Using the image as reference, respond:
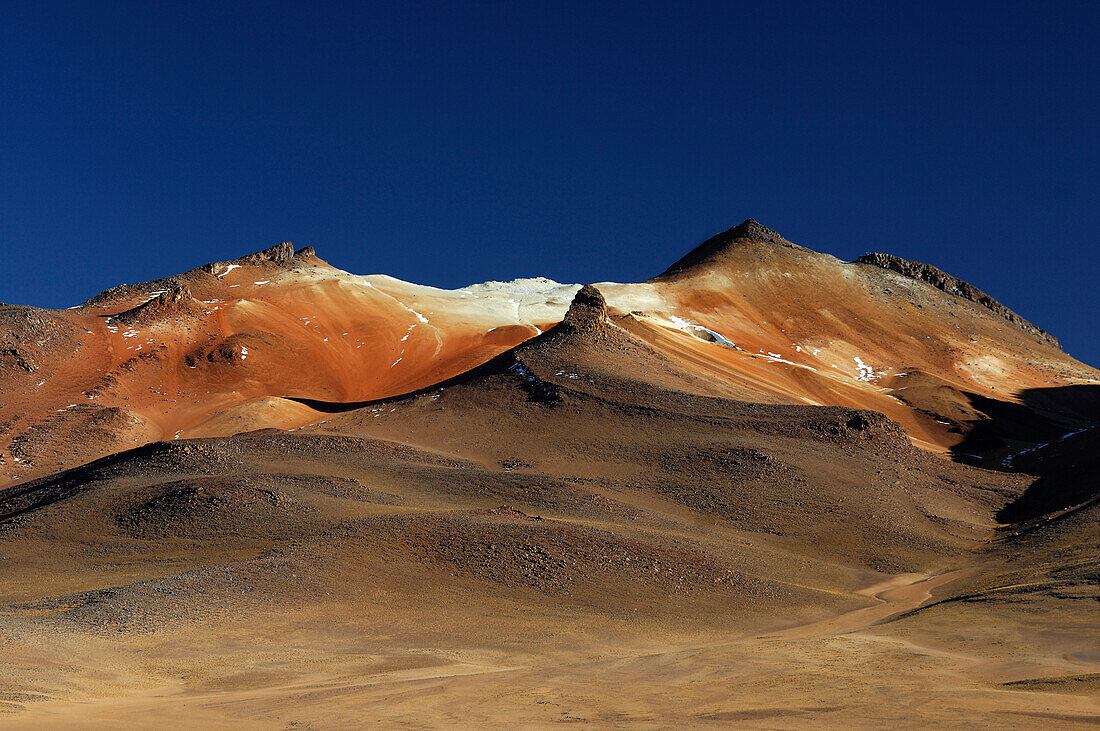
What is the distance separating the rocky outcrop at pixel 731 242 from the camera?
10544cm

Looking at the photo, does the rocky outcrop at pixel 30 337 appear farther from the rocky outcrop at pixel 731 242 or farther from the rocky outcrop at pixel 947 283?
the rocky outcrop at pixel 947 283

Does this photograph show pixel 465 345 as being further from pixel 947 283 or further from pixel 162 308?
pixel 947 283

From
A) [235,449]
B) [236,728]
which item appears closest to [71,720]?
[236,728]

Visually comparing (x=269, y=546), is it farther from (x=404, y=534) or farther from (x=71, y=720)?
(x=71, y=720)

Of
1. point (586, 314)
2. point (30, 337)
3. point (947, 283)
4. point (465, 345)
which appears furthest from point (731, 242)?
point (30, 337)

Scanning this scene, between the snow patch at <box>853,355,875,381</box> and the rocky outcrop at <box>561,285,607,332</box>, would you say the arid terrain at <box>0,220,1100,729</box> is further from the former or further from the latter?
the snow patch at <box>853,355,875,381</box>

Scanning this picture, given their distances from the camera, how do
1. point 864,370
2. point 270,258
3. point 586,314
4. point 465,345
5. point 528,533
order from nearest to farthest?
1. point 528,533
2. point 586,314
3. point 465,345
4. point 864,370
5. point 270,258

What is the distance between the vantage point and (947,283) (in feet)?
354

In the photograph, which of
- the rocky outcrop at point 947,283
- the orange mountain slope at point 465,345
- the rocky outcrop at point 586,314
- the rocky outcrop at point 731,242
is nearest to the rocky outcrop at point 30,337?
the orange mountain slope at point 465,345

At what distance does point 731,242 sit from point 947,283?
2281 centimetres

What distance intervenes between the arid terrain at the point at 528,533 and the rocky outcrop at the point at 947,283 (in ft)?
88.4

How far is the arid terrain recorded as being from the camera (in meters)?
16.8

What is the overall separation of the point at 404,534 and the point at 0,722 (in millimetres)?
16362

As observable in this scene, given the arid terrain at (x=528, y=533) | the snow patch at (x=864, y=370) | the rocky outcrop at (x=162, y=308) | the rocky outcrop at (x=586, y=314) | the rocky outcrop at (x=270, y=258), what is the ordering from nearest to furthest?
1. the arid terrain at (x=528, y=533)
2. the rocky outcrop at (x=586, y=314)
3. the rocky outcrop at (x=162, y=308)
4. the snow patch at (x=864, y=370)
5. the rocky outcrop at (x=270, y=258)
